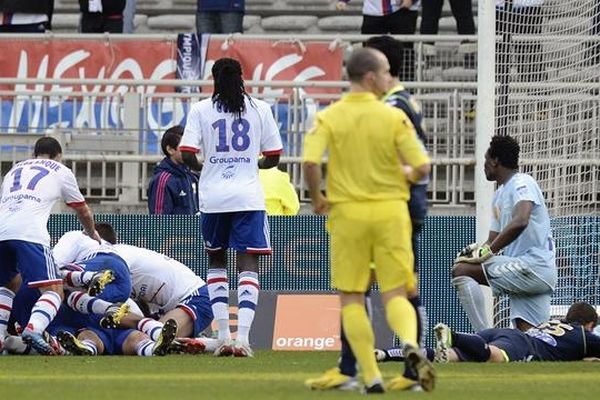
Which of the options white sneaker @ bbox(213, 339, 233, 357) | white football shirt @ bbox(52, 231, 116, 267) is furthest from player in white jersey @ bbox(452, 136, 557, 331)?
white football shirt @ bbox(52, 231, 116, 267)

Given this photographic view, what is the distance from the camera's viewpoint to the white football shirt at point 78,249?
15.8m

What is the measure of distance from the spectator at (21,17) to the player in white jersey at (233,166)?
9290 mm

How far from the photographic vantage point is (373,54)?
1083 centimetres

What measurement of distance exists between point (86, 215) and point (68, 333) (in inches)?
37.1

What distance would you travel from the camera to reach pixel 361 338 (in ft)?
34.6

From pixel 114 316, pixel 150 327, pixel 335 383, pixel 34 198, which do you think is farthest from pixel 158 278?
pixel 335 383

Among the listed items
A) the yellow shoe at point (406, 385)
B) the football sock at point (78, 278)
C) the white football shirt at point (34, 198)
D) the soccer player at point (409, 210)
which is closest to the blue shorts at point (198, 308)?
the football sock at point (78, 278)

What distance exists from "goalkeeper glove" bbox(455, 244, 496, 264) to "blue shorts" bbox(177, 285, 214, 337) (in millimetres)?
2238

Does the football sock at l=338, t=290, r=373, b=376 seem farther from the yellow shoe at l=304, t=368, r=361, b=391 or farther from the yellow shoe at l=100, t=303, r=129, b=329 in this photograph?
the yellow shoe at l=100, t=303, r=129, b=329

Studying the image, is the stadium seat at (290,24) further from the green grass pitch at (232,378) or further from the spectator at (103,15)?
the green grass pitch at (232,378)

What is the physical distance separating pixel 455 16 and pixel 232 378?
11935mm

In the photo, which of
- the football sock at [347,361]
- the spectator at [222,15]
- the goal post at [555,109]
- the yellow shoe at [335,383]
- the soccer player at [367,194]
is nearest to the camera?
the soccer player at [367,194]

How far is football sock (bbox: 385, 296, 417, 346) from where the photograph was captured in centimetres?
1052

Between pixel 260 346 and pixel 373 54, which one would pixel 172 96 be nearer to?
pixel 260 346
